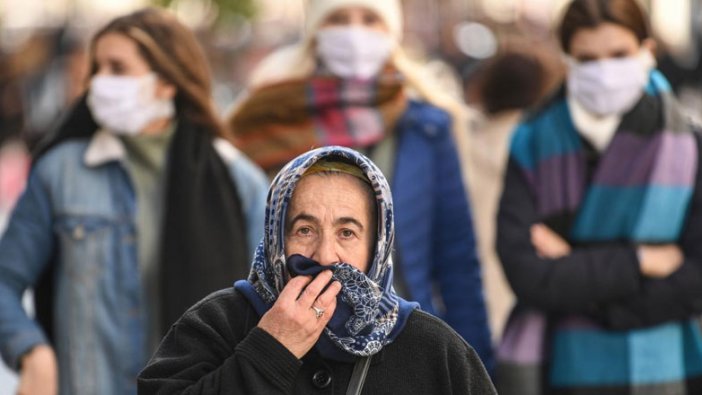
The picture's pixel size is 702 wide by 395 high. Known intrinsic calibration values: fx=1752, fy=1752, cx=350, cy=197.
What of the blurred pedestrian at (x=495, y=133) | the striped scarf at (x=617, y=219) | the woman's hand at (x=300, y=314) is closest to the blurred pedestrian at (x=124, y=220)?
Answer: the striped scarf at (x=617, y=219)

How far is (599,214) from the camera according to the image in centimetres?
625

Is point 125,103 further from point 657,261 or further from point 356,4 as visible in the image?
point 657,261

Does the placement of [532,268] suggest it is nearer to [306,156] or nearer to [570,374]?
[570,374]

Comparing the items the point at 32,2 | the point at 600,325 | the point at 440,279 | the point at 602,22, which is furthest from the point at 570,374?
the point at 32,2

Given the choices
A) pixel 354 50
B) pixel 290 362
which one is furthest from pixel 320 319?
pixel 354 50

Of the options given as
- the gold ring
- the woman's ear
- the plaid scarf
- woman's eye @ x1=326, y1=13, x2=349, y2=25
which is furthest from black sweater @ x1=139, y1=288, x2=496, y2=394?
woman's eye @ x1=326, y1=13, x2=349, y2=25

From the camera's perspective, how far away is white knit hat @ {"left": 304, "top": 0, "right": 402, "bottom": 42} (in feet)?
23.5

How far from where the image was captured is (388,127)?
6.79 meters

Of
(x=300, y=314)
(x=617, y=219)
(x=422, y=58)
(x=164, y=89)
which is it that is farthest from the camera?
(x=422, y=58)

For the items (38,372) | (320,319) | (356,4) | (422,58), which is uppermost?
(320,319)

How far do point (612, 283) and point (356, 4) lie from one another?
69.3 inches

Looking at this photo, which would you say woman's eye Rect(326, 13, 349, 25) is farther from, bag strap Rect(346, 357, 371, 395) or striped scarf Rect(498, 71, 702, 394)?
bag strap Rect(346, 357, 371, 395)

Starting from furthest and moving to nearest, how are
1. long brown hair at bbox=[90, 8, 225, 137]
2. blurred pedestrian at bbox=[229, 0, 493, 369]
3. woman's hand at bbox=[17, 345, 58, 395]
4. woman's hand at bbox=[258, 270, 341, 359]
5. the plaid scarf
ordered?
1. the plaid scarf
2. blurred pedestrian at bbox=[229, 0, 493, 369]
3. long brown hair at bbox=[90, 8, 225, 137]
4. woman's hand at bbox=[17, 345, 58, 395]
5. woman's hand at bbox=[258, 270, 341, 359]

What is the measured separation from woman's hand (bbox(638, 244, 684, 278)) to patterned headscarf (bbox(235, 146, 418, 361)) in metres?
2.17
